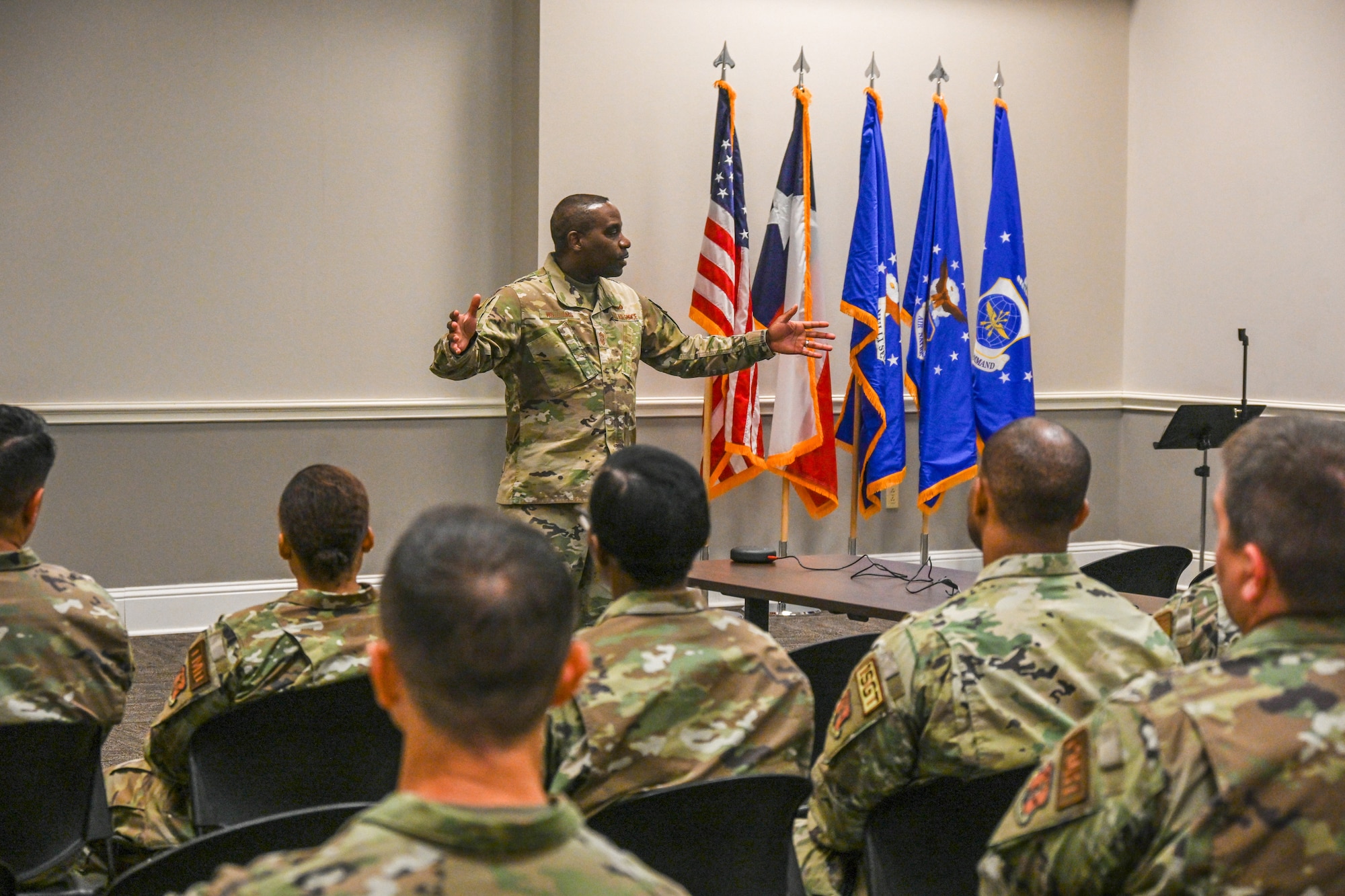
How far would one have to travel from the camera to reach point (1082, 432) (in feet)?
21.9

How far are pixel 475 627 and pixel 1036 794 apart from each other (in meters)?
0.61

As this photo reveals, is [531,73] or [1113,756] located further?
[531,73]

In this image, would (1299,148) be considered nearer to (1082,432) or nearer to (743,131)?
(1082,432)

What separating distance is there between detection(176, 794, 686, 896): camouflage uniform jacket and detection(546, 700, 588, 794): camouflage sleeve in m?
0.75

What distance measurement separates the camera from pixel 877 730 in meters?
1.75

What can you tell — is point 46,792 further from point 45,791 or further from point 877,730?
point 877,730

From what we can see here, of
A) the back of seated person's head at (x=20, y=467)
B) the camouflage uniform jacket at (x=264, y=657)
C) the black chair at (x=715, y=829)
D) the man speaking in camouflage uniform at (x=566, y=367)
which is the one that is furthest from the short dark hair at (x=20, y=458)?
the man speaking in camouflage uniform at (x=566, y=367)

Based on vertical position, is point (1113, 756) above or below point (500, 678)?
below

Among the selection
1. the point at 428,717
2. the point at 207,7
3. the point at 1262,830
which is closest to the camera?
the point at 428,717

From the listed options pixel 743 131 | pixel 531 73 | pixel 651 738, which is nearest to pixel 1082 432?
pixel 743 131

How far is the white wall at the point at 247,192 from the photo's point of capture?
5070 mm

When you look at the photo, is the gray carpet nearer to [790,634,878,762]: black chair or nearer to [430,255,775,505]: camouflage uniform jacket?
[430,255,775,505]: camouflage uniform jacket

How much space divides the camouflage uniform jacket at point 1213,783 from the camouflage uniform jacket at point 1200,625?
1056 mm

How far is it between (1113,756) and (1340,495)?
1.08ft
